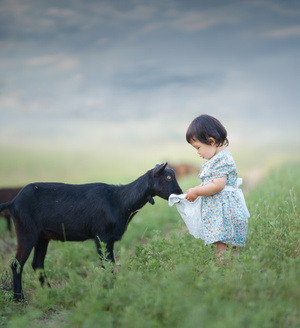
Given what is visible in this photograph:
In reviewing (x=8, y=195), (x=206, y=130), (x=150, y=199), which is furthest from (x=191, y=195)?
(x=8, y=195)

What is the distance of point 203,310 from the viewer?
2.84 m

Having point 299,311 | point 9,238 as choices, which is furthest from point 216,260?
point 9,238

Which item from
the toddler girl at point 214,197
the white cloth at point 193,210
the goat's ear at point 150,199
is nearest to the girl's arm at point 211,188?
the toddler girl at point 214,197

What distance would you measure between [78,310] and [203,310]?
113 centimetres

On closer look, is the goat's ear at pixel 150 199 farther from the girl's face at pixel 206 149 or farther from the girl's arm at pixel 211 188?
the girl's face at pixel 206 149

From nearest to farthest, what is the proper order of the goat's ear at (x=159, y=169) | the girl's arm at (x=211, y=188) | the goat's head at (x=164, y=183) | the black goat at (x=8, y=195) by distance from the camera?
the girl's arm at (x=211, y=188) < the goat's ear at (x=159, y=169) < the goat's head at (x=164, y=183) < the black goat at (x=8, y=195)

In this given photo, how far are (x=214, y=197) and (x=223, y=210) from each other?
198 mm

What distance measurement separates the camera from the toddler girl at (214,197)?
457 centimetres

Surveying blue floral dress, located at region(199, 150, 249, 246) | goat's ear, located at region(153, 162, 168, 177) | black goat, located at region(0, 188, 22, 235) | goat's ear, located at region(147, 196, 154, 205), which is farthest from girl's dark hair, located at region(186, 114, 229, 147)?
black goat, located at region(0, 188, 22, 235)

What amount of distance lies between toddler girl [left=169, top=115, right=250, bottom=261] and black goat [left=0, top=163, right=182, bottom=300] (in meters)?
0.41

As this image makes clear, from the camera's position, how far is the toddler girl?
4.57 m

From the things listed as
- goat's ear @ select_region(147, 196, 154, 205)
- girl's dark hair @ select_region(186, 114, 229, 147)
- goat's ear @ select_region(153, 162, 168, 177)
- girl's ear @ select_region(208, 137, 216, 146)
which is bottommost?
goat's ear @ select_region(147, 196, 154, 205)

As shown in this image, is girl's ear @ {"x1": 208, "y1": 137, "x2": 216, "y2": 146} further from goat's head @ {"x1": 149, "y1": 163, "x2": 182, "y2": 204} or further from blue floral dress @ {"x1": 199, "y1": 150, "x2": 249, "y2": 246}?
goat's head @ {"x1": 149, "y1": 163, "x2": 182, "y2": 204}

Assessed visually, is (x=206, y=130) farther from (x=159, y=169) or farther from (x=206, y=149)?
(x=159, y=169)
